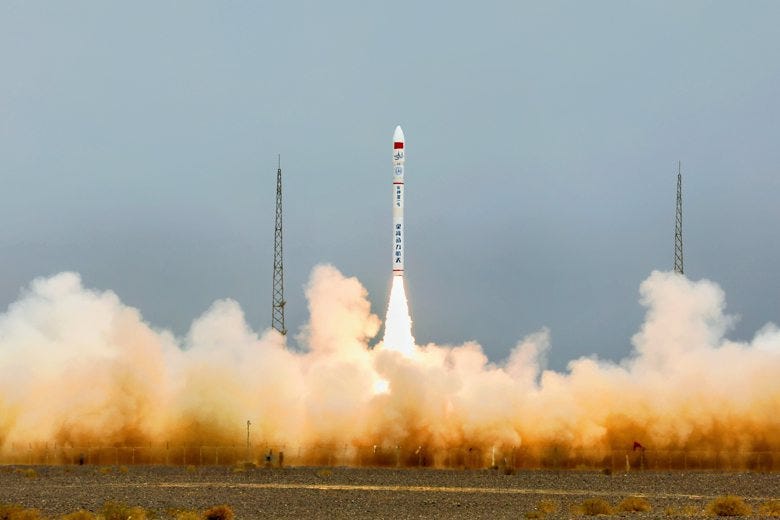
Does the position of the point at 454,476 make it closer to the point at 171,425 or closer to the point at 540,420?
the point at 540,420

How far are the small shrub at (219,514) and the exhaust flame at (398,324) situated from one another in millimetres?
31705

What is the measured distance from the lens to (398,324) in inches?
3514

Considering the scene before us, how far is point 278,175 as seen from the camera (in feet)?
321

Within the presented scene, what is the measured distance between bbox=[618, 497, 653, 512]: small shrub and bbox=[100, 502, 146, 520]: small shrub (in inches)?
693

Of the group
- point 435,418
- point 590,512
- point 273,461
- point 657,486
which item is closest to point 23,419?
point 273,461

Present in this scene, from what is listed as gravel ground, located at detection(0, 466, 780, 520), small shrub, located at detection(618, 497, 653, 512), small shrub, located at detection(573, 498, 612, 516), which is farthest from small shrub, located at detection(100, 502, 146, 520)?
small shrub, located at detection(618, 497, 653, 512)

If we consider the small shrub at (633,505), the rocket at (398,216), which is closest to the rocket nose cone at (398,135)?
the rocket at (398,216)

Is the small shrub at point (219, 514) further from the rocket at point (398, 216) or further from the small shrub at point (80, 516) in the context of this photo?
the rocket at point (398, 216)

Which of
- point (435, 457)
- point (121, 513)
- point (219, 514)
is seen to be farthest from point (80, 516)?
point (435, 457)

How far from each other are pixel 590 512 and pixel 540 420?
2964 cm

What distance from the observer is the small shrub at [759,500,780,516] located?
56100mm

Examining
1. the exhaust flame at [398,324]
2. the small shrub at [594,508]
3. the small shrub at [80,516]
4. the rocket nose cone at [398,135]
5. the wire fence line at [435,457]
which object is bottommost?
the small shrub at [80,516]

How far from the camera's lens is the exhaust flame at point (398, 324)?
87.5 m

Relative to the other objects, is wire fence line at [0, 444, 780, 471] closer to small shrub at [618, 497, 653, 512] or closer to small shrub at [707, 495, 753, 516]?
small shrub at [618, 497, 653, 512]
